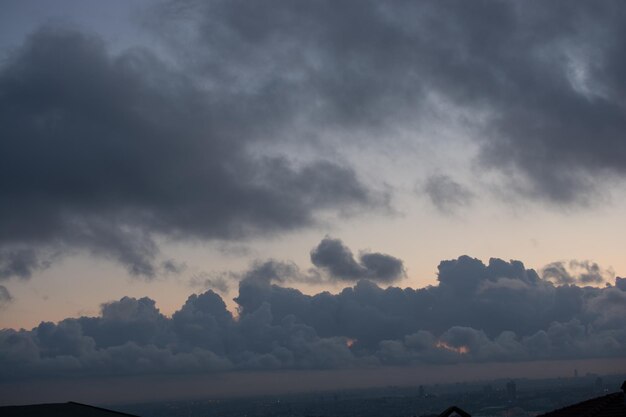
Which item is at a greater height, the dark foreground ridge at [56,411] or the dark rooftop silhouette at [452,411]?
the dark foreground ridge at [56,411]

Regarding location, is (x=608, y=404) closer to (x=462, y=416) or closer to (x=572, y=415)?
(x=572, y=415)

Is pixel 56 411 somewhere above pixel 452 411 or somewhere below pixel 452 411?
above

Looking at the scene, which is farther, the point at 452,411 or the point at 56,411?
the point at 56,411

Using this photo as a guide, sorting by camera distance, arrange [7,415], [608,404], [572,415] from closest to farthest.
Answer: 1. [572,415]
2. [608,404]
3. [7,415]

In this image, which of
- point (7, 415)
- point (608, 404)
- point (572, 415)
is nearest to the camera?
point (572, 415)

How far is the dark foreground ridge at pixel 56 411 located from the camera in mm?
66969

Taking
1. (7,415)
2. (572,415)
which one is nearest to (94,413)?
(7,415)

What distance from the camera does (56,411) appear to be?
68125mm

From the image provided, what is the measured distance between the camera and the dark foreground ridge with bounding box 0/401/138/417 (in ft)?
220

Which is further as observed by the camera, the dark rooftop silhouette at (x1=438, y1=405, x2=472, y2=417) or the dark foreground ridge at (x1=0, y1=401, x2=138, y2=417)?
the dark foreground ridge at (x1=0, y1=401, x2=138, y2=417)

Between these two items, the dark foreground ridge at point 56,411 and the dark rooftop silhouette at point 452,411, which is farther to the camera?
the dark foreground ridge at point 56,411

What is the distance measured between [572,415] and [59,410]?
1821 inches

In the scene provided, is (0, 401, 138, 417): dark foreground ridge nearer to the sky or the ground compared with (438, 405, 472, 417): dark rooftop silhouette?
nearer to the sky

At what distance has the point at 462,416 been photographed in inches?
2229
